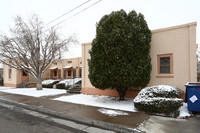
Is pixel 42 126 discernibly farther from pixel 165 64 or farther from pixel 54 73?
pixel 54 73

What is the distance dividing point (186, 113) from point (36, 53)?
1371 centimetres

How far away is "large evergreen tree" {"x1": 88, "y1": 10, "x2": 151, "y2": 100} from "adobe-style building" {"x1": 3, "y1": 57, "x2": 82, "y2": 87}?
12709mm

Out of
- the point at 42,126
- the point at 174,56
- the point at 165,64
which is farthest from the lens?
the point at 165,64

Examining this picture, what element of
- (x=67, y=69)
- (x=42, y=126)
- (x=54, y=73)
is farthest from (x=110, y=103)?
(x=54, y=73)

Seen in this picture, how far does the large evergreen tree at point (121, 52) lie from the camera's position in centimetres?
690

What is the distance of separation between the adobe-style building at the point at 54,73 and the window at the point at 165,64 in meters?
14.3

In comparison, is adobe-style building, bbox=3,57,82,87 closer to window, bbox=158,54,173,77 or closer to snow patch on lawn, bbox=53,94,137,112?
snow patch on lawn, bbox=53,94,137,112

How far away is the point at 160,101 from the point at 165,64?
350 cm

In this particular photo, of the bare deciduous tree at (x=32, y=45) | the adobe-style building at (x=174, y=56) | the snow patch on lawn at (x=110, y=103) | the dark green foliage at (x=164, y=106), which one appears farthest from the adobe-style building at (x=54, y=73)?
the dark green foliage at (x=164, y=106)

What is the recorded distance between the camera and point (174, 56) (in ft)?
24.8

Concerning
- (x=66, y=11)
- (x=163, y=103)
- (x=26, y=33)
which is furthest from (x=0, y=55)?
(x=163, y=103)

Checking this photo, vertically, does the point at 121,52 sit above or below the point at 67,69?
above

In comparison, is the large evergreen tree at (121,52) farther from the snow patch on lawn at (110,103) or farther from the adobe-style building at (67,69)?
the adobe-style building at (67,69)

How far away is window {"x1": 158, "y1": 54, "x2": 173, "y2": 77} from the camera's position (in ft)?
25.3
